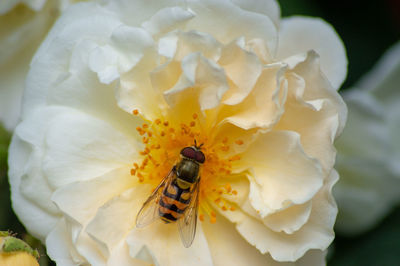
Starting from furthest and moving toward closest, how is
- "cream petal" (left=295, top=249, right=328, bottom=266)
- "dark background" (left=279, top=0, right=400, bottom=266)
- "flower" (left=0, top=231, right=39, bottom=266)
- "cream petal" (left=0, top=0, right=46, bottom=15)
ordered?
"dark background" (left=279, top=0, right=400, bottom=266), "cream petal" (left=0, top=0, right=46, bottom=15), "cream petal" (left=295, top=249, right=328, bottom=266), "flower" (left=0, top=231, right=39, bottom=266)

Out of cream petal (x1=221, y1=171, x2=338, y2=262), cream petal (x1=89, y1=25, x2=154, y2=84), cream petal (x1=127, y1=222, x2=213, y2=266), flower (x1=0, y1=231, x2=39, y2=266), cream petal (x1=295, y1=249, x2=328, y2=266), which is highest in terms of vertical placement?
cream petal (x1=89, y1=25, x2=154, y2=84)

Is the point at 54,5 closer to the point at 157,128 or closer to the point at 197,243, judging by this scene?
the point at 157,128

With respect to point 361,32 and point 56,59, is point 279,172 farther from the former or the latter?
point 361,32

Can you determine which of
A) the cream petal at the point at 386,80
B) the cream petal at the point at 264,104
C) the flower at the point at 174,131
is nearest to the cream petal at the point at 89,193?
the flower at the point at 174,131

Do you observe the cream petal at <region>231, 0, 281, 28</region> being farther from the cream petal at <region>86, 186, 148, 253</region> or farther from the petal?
the cream petal at <region>86, 186, 148, 253</region>

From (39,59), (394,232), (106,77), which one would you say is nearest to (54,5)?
(39,59)

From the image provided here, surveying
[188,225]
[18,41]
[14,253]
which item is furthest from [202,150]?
[18,41]

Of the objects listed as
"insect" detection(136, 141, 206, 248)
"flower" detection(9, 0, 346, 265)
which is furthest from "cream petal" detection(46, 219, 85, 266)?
"insect" detection(136, 141, 206, 248)

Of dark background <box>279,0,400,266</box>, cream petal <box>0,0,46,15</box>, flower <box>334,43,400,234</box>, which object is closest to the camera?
cream petal <box>0,0,46,15</box>
